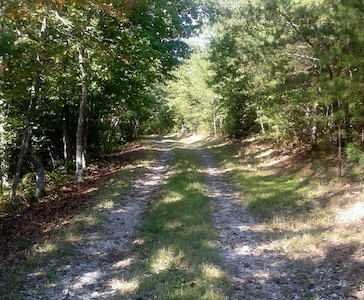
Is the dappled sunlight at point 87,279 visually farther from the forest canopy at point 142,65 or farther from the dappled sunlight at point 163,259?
the forest canopy at point 142,65

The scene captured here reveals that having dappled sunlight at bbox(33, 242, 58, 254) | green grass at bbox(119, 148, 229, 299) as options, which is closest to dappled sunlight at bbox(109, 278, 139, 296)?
green grass at bbox(119, 148, 229, 299)

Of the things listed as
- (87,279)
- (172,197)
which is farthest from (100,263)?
(172,197)

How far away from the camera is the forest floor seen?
6348mm

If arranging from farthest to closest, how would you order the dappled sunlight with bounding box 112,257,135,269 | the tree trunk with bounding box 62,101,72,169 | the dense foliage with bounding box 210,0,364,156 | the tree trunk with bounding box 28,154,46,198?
the tree trunk with bounding box 62,101,72,169 → the tree trunk with bounding box 28,154,46,198 → the dense foliage with bounding box 210,0,364,156 → the dappled sunlight with bounding box 112,257,135,269

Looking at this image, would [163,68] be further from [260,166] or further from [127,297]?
[127,297]

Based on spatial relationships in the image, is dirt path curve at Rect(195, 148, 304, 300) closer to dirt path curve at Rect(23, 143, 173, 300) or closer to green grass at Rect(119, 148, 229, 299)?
green grass at Rect(119, 148, 229, 299)

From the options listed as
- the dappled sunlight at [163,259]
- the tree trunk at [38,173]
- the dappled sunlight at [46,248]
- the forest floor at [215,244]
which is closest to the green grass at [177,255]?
the dappled sunlight at [163,259]

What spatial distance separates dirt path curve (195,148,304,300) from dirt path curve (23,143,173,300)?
79.8 inches

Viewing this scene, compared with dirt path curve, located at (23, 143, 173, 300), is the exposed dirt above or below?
above

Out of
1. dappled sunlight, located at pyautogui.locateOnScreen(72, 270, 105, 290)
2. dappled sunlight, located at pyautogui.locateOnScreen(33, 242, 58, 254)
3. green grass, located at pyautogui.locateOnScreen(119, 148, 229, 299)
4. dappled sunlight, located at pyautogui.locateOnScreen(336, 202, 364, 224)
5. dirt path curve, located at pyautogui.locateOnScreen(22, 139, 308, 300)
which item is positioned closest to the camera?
green grass, located at pyautogui.locateOnScreen(119, 148, 229, 299)

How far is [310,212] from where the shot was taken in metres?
10.4

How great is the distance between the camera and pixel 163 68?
19.1 m

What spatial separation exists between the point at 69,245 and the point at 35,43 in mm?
5602

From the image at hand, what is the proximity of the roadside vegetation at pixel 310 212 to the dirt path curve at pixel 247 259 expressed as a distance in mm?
265
